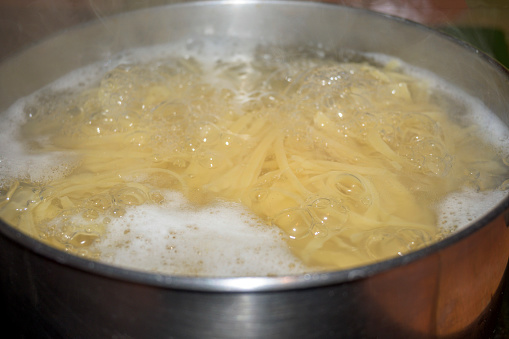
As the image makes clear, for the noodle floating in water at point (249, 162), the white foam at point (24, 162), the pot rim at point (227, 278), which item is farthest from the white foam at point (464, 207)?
the white foam at point (24, 162)

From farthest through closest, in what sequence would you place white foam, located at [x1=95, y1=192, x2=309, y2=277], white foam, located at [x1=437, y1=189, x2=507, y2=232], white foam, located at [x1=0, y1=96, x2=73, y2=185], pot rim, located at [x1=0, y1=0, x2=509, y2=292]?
1. white foam, located at [x1=0, y1=96, x2=73, y2=185]
2. white foam, located at [x1=437, y1=189, x2=507, y2=232]
3. white foam, located at [x1=95, y1=192, x2=309, y2=277]
4. pot rim, located at [x1=0, y1=0, x2=509, y2=292]

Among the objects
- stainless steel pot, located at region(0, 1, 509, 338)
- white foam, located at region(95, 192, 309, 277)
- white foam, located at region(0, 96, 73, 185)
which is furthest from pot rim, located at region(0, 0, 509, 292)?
white foam, located at region(0, 96, 73, 185)

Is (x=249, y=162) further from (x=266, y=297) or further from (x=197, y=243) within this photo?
(x=266, y=297)

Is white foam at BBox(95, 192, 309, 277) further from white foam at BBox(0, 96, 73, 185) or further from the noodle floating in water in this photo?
white foam at BBox(0, 96, 73, 185)

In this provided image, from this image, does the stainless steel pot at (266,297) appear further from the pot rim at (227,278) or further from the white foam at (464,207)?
the white foam at (464,207)

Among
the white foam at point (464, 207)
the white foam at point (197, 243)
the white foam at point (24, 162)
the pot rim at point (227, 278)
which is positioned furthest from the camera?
the white foam at point (24, 162)

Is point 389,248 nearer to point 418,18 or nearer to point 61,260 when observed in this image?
point 61,260

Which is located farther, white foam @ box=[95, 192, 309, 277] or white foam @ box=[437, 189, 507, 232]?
white foam @ box=[437, 189, 507, 232]

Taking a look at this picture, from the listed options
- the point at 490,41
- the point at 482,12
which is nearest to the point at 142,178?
the point at 482,12

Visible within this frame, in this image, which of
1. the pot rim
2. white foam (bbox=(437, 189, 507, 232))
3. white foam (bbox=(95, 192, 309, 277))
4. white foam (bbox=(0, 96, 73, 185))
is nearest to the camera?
the pot rim
